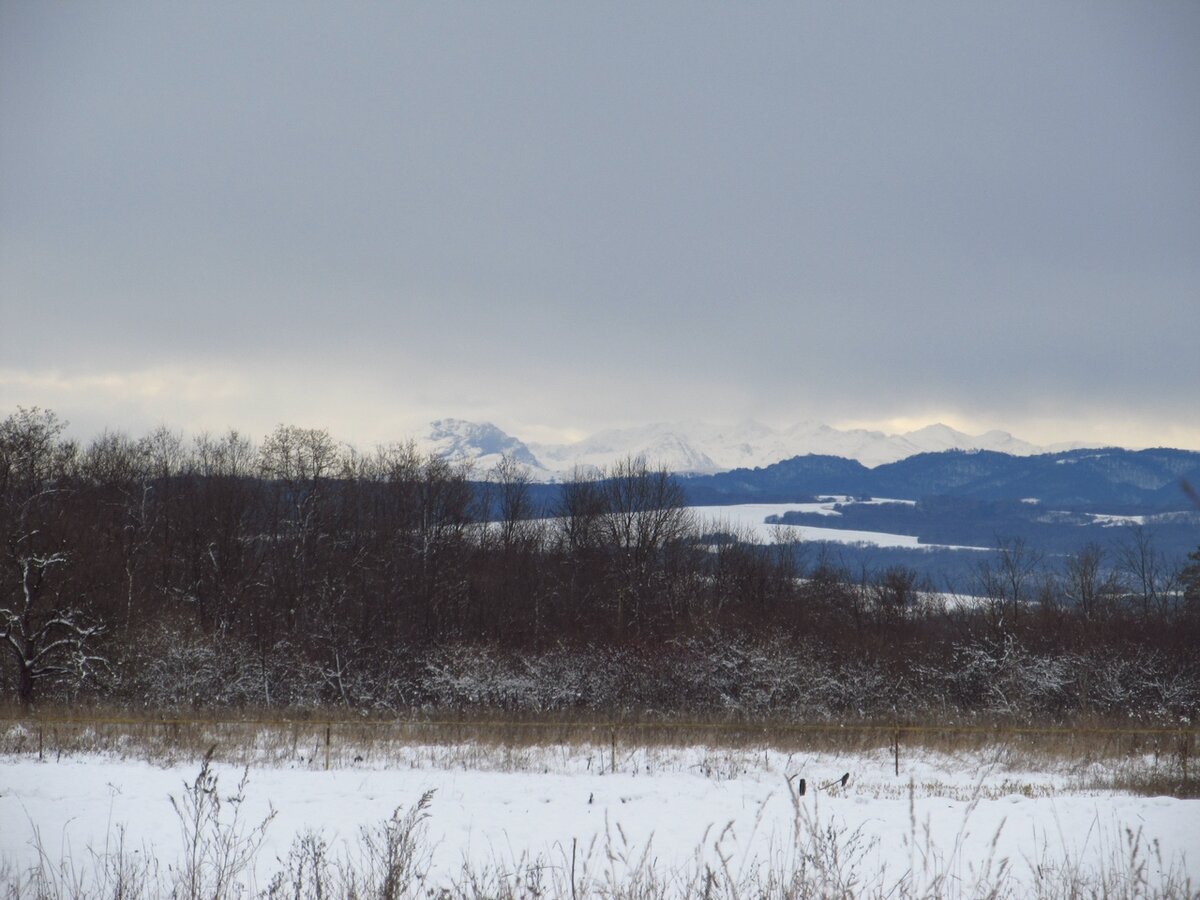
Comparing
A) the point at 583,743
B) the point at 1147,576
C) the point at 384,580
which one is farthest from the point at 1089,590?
the point at 583,743

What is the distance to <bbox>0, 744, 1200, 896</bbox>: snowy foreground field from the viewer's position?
423 inches

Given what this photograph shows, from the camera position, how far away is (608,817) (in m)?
15.3

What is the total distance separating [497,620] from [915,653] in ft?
78.0

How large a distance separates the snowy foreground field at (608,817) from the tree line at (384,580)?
1495 cm

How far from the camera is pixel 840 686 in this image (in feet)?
116

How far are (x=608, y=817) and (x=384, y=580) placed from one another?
140ft

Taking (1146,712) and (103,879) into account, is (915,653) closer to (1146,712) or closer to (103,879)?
(1146,712)

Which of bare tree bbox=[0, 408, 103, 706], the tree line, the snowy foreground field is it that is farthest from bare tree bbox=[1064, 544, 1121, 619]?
bare tree bbox=[0, 408, 103, 706]

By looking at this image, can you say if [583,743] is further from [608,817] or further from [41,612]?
[41,612]

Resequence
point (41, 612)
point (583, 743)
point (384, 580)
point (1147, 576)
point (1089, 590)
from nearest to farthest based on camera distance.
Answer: point (583, 743), point (41, 612), point (384, 580), point (1089, 590), point (1147, 576)

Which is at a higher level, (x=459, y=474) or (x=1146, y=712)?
(x=459, y=474)

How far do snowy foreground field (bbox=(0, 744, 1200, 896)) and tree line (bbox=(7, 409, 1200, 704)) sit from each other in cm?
1495

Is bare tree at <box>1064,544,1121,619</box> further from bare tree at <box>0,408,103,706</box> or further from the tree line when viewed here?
bare tree at <box>0,408,103,706</box>

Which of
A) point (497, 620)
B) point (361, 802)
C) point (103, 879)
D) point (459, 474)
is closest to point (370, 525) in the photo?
point (459, 474)
